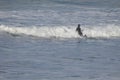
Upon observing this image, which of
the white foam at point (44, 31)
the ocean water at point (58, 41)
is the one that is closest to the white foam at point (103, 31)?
the ocean water at point (58, 41)

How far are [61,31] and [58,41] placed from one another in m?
3.21

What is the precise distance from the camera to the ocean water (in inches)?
425

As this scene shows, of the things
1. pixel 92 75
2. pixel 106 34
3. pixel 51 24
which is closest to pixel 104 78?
pixel 92 75

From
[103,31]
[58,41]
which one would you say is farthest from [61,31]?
[58,41]

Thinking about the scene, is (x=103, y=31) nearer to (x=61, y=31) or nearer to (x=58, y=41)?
(x=61, y=31)

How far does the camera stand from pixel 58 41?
1653 cm

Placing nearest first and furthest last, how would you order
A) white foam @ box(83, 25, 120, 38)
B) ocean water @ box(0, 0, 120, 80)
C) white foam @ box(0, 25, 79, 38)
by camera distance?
ocean water @ box(0, 0, 120, 80) < white foam @ box(0, 25, 79, 38) < white foam @ box(83, 25, 120, 38)

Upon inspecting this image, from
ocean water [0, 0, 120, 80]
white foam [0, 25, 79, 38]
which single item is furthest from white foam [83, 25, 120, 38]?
white foam [0, 25, 79, 38]

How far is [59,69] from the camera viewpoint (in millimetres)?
11094

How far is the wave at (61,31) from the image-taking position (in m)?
18.6

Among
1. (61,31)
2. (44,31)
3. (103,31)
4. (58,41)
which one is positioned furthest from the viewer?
(103,31)

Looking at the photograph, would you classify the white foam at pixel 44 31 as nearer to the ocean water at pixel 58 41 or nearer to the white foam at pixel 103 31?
the ocean water at pixel 58 41

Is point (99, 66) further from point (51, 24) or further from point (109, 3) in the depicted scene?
point (109, 3)

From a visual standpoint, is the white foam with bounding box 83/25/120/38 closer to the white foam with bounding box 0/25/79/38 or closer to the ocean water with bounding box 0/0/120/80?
the ocean water with bounding box 0/0/120/80
